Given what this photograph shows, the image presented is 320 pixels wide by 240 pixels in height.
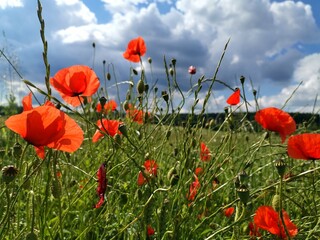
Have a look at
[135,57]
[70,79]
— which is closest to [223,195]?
[135,57]

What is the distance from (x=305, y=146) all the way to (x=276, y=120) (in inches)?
11.7

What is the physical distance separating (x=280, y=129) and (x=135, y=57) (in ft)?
3.68

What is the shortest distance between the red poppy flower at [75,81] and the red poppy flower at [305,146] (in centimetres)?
62

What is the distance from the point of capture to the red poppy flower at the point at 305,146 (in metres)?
1.29

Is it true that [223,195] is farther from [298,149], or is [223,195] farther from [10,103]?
[10,103]

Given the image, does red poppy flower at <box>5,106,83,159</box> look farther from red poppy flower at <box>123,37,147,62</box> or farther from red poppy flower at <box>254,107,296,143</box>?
red poppy flower at <box>123,37,147,62</box>

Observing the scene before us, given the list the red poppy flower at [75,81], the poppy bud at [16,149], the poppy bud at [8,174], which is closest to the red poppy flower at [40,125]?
the poppy bud at [8,174]

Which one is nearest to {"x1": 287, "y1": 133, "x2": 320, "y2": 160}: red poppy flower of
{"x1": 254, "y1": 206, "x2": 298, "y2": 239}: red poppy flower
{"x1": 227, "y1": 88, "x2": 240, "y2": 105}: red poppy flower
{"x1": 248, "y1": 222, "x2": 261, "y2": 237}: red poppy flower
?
{"x1": 254, "y1": 206, "x2": 298, "y2": 239}: red poppy flower

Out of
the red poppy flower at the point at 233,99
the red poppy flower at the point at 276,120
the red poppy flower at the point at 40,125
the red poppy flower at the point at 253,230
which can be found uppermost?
the red poppy flower at the point at 233,99

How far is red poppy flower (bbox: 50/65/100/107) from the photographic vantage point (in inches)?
55.7

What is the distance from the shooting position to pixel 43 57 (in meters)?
1.04

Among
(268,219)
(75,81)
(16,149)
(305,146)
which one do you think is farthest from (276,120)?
(16,149)

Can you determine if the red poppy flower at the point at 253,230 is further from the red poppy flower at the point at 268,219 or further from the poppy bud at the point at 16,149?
the poppy bud at the point at 16,149

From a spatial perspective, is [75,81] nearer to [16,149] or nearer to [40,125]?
[16,149]
